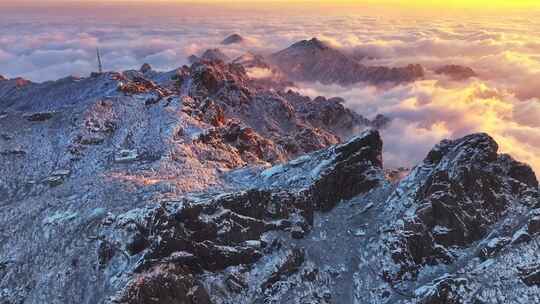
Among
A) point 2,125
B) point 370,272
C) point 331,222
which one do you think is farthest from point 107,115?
point 370,272

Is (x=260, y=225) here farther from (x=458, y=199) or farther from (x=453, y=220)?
(x=458, y=199)

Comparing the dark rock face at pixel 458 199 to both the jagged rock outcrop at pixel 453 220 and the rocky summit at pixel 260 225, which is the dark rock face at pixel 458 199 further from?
the rocky summit at pixel 260 225

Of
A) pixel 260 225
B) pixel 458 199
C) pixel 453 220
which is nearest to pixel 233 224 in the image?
pixel 260 225

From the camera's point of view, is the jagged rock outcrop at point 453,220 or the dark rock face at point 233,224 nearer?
the dark rock face at point 233,224

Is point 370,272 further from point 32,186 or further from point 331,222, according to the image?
point 32,186

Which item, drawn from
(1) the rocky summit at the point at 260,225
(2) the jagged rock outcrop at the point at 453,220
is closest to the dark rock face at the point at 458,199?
(2) the jagged rock outcrop at the point at 453,220

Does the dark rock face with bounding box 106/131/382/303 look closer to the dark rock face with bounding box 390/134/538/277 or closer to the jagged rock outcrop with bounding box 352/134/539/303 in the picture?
the jagged rock outcrop with bounding box 352/134/539/303

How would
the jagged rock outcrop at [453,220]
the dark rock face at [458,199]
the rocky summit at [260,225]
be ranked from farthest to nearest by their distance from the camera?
the dark rock face at [458,199], the jagged rock outcrop at [453,220], the rocky summit at [260,225]

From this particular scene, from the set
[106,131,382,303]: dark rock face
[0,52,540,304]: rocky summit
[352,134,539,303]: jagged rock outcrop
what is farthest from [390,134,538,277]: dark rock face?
[106,131,382,303]: dark rock face
